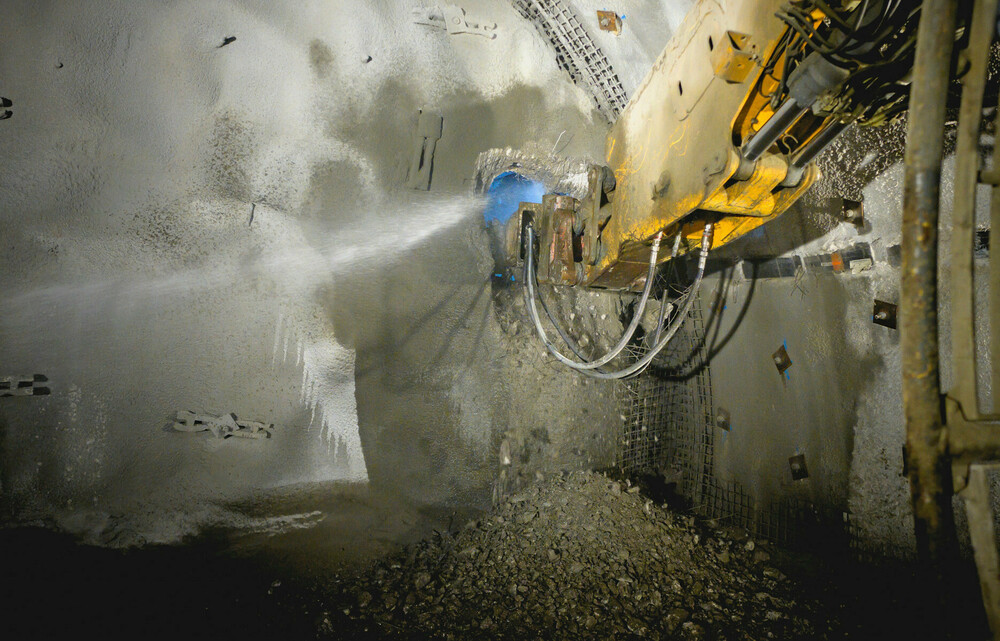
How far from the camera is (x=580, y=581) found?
299 cm

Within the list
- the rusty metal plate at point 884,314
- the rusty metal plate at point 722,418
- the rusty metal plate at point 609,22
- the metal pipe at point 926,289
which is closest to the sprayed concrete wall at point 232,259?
the rusty metal plate at point 609,22

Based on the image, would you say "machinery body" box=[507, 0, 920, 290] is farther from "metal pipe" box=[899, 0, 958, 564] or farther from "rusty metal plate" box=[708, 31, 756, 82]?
"metal pipe" box=[899, 0, 958, 564]

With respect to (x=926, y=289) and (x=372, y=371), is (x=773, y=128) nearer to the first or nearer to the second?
(x=926, y=289)

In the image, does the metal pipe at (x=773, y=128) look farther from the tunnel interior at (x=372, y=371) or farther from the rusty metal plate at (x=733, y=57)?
the tunnel interior at (x=372, y=371)

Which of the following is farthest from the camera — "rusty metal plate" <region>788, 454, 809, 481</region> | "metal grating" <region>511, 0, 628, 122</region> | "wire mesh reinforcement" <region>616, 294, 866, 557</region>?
"metal grating" <region>511, 0, 628, 122</region>

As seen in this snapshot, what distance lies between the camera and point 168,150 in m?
3.41

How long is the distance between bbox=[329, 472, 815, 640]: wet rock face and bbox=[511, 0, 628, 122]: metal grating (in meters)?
3.95

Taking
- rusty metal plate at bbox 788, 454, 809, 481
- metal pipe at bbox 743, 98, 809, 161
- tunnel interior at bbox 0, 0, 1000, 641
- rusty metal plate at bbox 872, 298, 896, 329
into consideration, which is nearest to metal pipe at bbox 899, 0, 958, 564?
metal pipe at bbox 743, 98, 809, 161

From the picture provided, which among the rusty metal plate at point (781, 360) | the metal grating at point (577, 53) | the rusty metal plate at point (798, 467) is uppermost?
the metal grating at point (577, 53)

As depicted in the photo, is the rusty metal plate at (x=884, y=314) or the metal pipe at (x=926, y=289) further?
the rusty metal plate at (x=884, y=314)

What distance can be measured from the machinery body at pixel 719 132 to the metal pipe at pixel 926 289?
57 cm

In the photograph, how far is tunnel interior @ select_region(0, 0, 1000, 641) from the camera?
9.57 ft

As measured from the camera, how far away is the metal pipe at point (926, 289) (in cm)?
106

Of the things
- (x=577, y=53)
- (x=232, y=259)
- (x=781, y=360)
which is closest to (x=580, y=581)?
(x=781, y=360)
